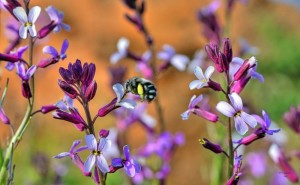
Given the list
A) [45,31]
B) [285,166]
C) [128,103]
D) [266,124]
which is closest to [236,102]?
[266,124]

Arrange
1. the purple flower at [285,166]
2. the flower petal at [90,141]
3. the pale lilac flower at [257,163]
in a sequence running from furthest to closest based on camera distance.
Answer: the pale lilac flower at [257,163] → the purple flower at [285,166] → the flower petal at [90,141]

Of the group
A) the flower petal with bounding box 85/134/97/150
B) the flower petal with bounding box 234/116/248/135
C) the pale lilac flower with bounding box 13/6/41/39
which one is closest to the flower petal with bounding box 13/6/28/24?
the pale lilac flower with bounding box 13/6/41/39

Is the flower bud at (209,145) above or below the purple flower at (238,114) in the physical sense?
below

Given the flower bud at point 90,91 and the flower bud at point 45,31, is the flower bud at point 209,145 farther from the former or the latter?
the flower bud at point 45,31

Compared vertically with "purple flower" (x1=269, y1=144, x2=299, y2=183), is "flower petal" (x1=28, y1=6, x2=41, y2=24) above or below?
above

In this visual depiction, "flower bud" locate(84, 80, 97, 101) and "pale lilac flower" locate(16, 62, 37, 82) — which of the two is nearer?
"flower bud" locate(84, 80, 97, 101)

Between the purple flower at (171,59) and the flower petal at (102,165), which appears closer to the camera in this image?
the flower petal at (102,165)

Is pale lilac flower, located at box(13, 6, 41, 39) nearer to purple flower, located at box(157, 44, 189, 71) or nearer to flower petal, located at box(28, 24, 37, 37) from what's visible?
flower petal, located at box(28, 24, 37, 37)

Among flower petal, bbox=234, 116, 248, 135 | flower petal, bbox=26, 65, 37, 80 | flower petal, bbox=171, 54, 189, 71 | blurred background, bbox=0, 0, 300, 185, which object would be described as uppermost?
blurred background, bbox=0, 0, 300, 185

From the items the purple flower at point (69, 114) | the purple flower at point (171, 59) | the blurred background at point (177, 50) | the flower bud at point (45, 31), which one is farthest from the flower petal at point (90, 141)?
the blurred background at point (177, 50)
